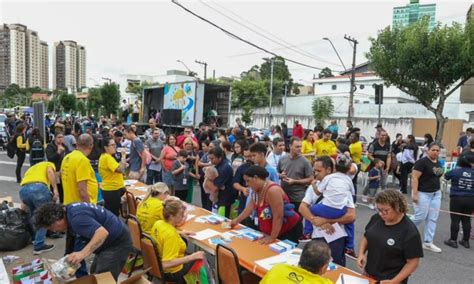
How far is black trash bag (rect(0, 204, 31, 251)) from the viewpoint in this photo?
5.05 meters

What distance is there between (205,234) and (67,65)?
107m

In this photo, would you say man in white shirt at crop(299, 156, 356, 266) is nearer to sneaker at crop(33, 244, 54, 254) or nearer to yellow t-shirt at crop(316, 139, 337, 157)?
sneaker at crop(33, 244, 54, 254)

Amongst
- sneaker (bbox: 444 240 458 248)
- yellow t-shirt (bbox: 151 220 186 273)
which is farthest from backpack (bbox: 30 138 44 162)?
sneaker (bbox: 444 240 458 248)

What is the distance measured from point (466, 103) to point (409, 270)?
2715 centimetres

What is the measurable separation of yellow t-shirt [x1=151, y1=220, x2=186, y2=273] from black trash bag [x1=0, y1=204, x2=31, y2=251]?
2991 millimetres

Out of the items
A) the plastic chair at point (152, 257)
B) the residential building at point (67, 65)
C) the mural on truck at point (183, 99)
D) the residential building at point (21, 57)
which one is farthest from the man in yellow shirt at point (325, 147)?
the residential building at point (67, 65)

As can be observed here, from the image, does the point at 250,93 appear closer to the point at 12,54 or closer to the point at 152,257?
the point at 152,257

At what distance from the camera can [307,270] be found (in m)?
2.23

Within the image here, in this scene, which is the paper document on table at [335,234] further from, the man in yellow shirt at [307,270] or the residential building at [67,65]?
the residential building at [67,65]

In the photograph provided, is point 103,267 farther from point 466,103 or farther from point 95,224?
point 466,103

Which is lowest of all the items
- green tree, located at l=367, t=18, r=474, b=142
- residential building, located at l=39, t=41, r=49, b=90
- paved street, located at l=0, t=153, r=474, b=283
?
paved street, located at l=0, t=153, r=474, b=283

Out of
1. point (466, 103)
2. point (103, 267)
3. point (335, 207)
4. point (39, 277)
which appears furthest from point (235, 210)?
point (466, 103)

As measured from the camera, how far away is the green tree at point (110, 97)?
111 ft

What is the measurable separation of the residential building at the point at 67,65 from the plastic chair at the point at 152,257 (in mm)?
101246
